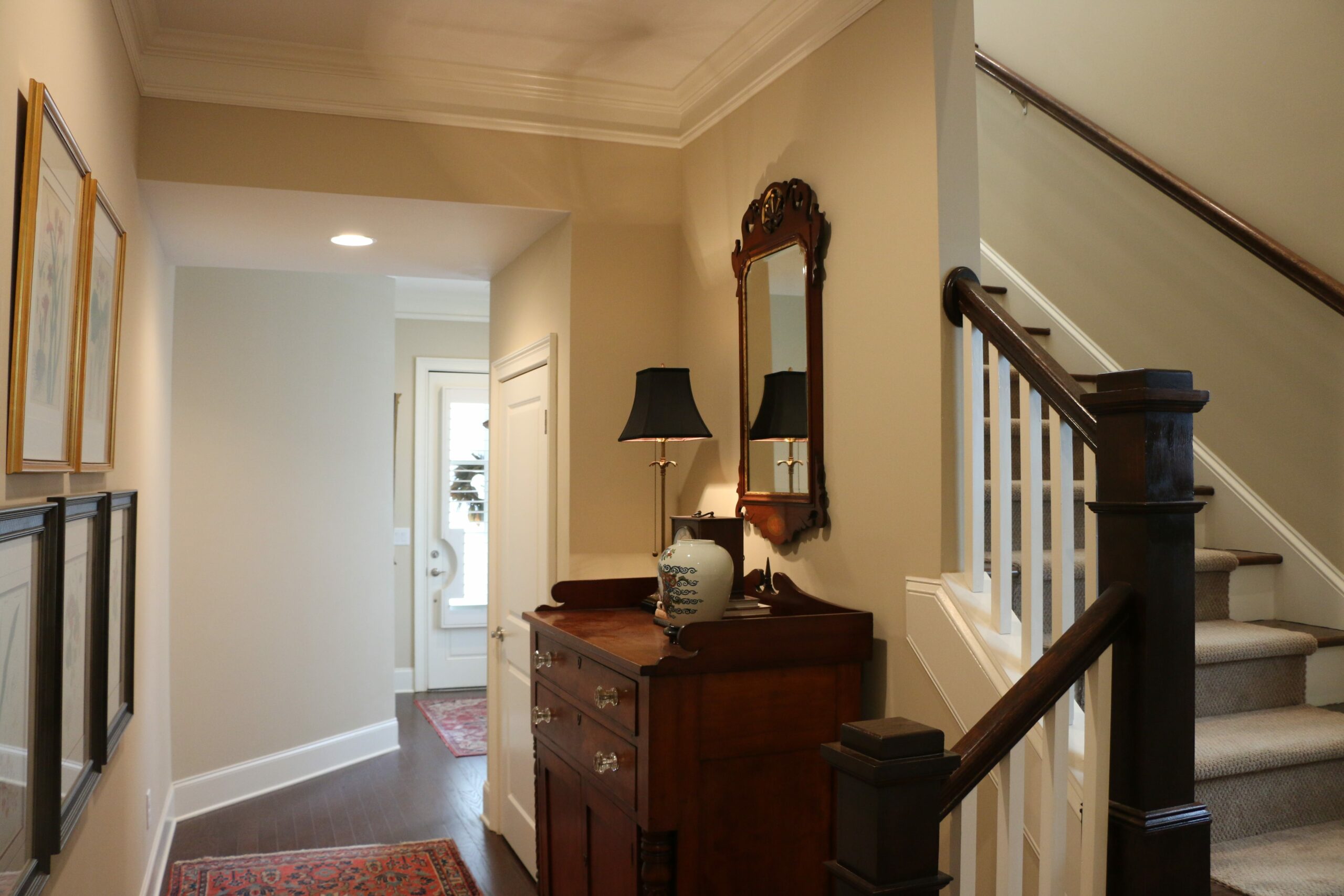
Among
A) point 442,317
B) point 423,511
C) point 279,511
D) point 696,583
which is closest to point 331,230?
point 279,511

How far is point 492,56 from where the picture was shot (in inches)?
121

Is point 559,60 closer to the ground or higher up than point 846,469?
higher up

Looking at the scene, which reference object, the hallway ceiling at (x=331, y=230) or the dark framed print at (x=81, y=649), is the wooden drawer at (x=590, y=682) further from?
the hallway ceiling at (x=331, y=230)

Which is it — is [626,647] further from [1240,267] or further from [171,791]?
[171,791]

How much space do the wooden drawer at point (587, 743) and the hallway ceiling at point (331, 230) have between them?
5.14 ft

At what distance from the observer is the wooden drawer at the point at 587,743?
2.26m

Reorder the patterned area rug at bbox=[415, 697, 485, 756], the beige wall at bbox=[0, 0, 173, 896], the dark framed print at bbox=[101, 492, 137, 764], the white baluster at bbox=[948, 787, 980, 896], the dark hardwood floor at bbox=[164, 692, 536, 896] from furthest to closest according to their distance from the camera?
the patterned area rug at bbox=[415, 697, 485, 756] < the dark hardwood floor at bbox=[164, 692, 536, 896] < the dark framed print at bbox=[101, 492, 137, 764] < the beige wall at bbox=[0, 0, 173, 896] < the white baluster at bbox=[948, 787, 980, 896]

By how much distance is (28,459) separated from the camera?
1.54 metres

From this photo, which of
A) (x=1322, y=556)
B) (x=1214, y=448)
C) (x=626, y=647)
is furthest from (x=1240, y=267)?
(x=626, y=647)

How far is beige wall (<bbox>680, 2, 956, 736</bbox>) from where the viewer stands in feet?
7.21

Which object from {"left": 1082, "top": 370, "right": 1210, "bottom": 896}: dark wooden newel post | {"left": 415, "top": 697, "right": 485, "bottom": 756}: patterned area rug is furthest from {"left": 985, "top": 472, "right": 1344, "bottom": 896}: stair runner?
{"left": 415, "top": 697, "right": 485, "bottom": 756}: patterned area rug

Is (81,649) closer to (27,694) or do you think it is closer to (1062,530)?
(27,694)

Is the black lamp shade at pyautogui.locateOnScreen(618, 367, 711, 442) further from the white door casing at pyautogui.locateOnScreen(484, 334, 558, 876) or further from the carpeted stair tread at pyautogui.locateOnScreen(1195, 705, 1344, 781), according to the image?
the carpeted stair tread at pyautogui.locateOnScreen(1195, 705, 1344, 781)

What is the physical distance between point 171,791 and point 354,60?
3115 millimetres
